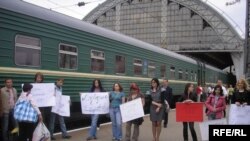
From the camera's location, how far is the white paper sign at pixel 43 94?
10070 mm

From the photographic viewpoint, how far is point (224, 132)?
181 inches

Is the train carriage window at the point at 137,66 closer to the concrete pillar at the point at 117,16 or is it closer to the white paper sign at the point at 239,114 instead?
the white paper sign at the point at 239,114

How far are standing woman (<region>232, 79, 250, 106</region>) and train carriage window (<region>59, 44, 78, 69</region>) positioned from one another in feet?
17.1

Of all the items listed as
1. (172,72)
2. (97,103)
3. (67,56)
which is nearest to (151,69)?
(172,72)

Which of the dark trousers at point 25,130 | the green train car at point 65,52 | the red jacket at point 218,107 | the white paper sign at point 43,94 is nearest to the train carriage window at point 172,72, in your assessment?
the green train car at point 65,52

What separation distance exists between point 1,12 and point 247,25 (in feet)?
70.2

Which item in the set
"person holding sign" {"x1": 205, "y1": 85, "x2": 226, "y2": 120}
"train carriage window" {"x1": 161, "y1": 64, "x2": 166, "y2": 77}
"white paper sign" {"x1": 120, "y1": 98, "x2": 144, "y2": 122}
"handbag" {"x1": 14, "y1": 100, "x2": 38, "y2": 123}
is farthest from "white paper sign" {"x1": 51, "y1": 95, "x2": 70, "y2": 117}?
"train carriage window" {"x1": 161, "y1": 64, "x2": 166, "y2": 77}

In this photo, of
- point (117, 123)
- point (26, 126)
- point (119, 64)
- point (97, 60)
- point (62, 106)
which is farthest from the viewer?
point (119, 64)

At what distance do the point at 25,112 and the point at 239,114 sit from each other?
14.4ft

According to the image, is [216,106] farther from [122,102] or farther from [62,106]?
[62,106]

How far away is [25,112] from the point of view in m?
8.16

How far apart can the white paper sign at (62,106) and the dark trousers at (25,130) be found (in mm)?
2607

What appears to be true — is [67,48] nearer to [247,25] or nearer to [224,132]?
[224,132]

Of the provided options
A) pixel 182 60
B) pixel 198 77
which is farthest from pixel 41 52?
pixel 198 77
